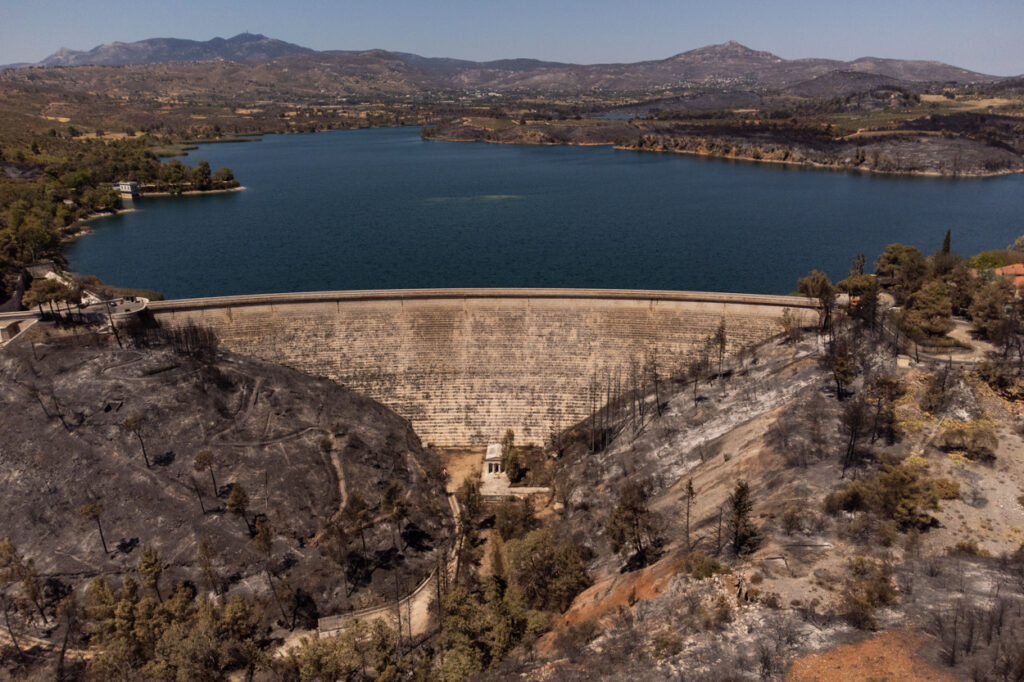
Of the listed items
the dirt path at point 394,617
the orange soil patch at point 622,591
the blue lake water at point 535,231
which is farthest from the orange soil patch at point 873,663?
the blue lake water at point 535,231

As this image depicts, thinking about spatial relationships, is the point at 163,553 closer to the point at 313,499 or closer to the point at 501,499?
the point at 313,499

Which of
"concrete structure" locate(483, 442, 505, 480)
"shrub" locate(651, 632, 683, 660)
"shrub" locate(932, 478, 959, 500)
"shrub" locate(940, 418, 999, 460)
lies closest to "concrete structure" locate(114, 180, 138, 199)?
"concrete structure" locate(483, 442, 505, 480)

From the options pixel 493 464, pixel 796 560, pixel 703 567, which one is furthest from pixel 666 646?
pixel 493 464

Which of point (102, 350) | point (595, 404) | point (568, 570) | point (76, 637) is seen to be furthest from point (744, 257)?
point (76, 637)

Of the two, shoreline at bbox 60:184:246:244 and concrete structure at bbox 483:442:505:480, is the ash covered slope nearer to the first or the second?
concrete structure at bbox 483:442:505:480

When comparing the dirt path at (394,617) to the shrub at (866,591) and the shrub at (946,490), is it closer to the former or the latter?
the shrub at (866,591)

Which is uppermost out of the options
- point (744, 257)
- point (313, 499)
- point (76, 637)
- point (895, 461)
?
point (744, 257)
